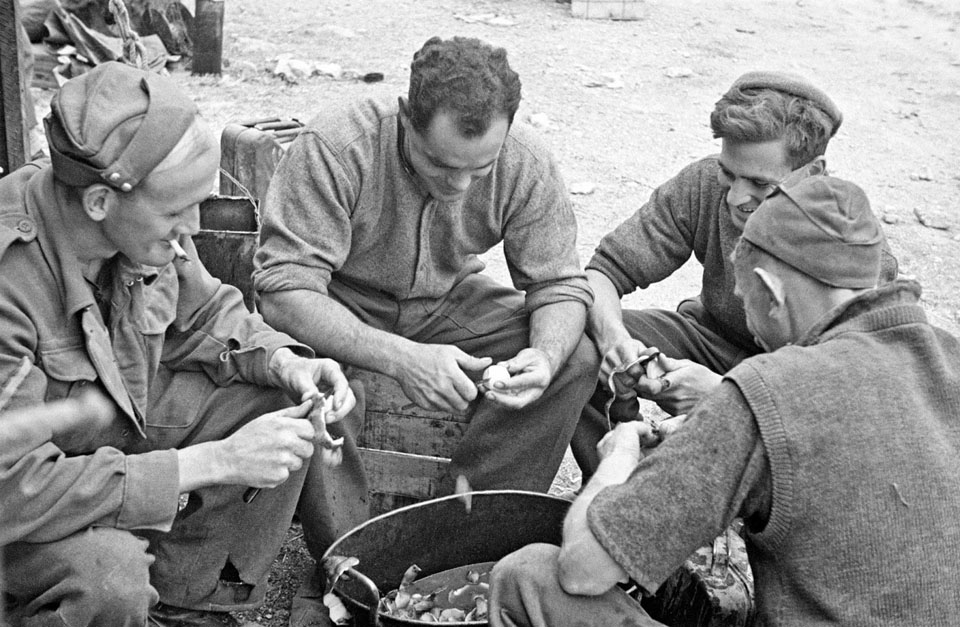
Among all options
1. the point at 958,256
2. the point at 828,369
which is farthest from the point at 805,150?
the point at 958,256

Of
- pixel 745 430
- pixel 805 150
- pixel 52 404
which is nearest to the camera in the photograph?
pixel 745 430

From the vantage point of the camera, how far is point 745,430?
2352mm

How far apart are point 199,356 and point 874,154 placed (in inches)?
290

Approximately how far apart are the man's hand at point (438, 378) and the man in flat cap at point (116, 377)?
14.5 inches

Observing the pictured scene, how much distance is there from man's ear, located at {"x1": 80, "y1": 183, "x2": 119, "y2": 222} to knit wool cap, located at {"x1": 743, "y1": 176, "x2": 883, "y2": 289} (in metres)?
1.68

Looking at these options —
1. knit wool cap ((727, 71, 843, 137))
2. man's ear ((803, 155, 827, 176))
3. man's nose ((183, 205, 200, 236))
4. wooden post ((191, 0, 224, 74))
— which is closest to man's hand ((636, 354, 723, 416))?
man's ear ((803, 155, 827, 176))

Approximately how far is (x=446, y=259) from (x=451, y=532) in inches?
43.1

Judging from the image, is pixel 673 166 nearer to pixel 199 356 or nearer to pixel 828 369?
pixel 199 356

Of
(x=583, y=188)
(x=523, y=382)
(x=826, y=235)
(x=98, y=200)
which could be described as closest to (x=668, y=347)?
(x=523, y=382)

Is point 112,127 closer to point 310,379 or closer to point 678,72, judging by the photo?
point 310,379

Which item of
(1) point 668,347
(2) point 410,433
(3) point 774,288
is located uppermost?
(3) point 774,288

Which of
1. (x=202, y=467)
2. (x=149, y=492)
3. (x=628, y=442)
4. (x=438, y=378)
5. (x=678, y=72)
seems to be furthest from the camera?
(x=678, y=72)

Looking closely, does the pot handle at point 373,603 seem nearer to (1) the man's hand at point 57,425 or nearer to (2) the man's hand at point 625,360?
(1) the man's hand at point 57,425

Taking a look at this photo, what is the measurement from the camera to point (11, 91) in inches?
177
